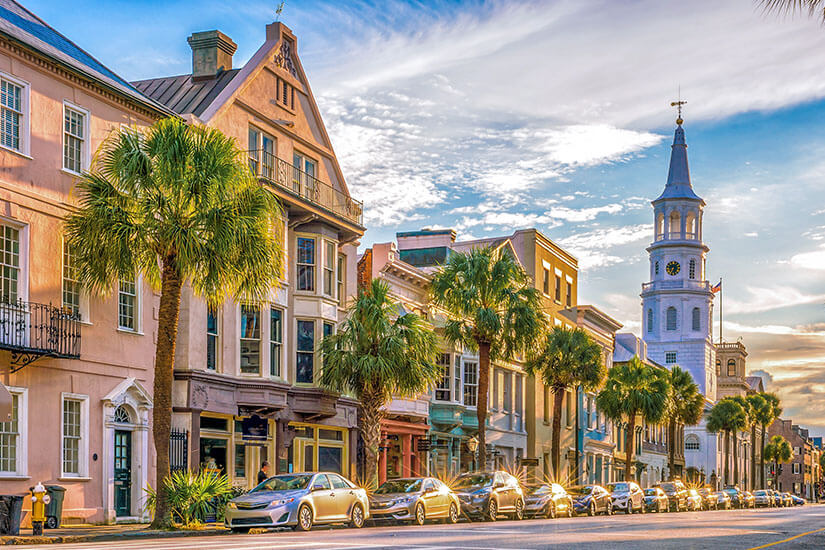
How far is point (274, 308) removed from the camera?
36.2 m

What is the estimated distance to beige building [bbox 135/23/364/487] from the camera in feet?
108

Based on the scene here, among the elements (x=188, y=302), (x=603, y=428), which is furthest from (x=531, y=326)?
(x=603, y=428)

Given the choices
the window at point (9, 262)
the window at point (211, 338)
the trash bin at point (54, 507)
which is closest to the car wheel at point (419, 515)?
the window at point (211, 338)

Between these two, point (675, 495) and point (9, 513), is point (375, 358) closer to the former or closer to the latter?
point (9, 513)

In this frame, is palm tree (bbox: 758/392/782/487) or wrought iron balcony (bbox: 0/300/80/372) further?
palm tree (bbox: 758/392/782/487)

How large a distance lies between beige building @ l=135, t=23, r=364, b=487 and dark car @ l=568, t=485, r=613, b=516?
28.6 ft

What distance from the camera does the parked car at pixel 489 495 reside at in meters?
33.6

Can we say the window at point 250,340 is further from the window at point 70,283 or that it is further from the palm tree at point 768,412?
the palm tree at point 768,412

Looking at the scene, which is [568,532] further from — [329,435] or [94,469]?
[329,435]

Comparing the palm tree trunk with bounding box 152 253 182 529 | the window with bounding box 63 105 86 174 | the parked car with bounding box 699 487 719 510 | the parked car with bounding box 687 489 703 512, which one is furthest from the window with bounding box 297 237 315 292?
the parked car with bounding box 699 487 719 510

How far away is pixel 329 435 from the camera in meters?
40.5

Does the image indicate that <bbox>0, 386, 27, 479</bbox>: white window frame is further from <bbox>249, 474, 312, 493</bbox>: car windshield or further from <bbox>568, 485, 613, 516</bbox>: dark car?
<bbox>568, 485, 613, 516</bbox>: dark car

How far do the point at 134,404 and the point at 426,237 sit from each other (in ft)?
99.7

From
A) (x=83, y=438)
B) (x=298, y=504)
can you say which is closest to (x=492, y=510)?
(x=298, y=504)
